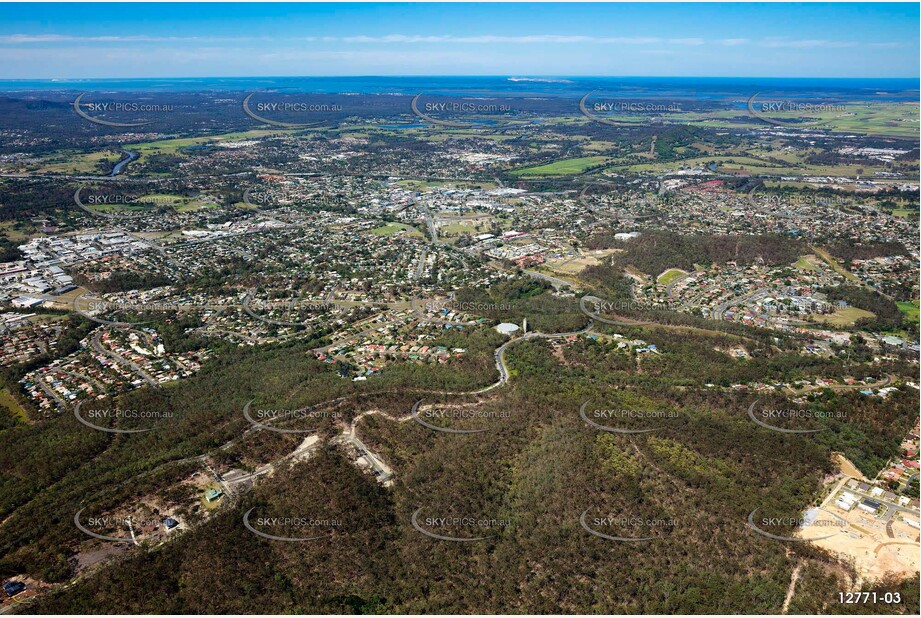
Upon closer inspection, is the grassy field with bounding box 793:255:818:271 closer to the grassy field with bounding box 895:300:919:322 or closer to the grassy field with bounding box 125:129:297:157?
the grassy field with bounding box 895:300:919:322

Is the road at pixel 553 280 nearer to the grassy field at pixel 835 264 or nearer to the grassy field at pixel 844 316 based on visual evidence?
the grassy field at pixel 844 316

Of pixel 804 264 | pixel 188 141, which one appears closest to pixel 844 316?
pixel 804 264

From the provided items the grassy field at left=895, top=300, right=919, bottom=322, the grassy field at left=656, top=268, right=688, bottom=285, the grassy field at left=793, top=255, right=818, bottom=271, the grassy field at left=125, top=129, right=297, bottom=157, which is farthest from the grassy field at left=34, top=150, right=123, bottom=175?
the grassy field at left=895, top=300, right=919, bottom=322

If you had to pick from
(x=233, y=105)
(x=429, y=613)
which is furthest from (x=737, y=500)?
(x=233, y=105)

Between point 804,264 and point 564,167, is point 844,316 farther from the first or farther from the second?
point 564,167

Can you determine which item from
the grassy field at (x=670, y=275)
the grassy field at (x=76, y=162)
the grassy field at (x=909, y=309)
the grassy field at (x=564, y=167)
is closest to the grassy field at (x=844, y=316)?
the grassy field at (x=909, y=309)

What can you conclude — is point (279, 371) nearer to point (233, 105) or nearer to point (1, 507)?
point (1, 507)

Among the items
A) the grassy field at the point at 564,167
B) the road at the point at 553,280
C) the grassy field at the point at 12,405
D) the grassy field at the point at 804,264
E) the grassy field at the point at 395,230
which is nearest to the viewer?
the grassy field at the point at 12,405
